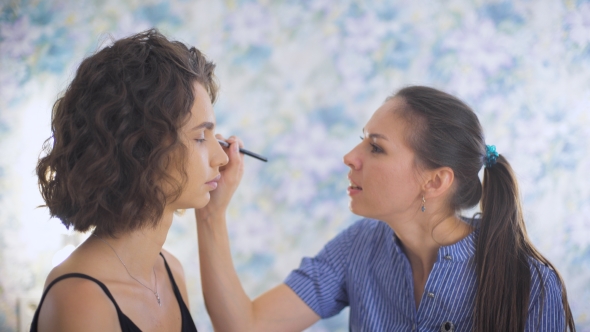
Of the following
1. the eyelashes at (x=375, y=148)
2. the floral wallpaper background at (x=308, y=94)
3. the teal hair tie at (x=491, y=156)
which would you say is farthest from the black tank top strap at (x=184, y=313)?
the teal hair tie at (x=491, y=156)

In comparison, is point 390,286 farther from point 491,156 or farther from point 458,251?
point 491,156

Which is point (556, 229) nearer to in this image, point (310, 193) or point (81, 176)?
point (310, 193)

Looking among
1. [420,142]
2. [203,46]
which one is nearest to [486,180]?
[420,142]

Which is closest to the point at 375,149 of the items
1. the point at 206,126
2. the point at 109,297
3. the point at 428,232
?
the point at 428,232

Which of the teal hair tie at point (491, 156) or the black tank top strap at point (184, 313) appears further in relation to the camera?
the teal hair tie at point (491, 156)

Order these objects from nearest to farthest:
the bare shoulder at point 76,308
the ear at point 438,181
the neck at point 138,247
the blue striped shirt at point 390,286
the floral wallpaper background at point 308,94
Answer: the bare shoulder at point 76,308
the neck at point 138,247
the blue striped shirt at point 390,286
the ear at point 438,181
the floral wallpaper background at point 308,94

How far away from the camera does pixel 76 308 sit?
3.20 feet

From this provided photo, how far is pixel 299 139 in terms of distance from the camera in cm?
209

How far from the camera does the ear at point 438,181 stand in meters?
1.38

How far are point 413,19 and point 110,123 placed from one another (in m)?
1.39

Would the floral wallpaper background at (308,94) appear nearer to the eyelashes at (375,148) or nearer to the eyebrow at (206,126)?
the eyelashes at (375,148)

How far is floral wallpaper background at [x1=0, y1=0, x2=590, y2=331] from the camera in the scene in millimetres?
1962

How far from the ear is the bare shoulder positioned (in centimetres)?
86

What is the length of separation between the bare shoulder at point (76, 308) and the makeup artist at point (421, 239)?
44 cm
